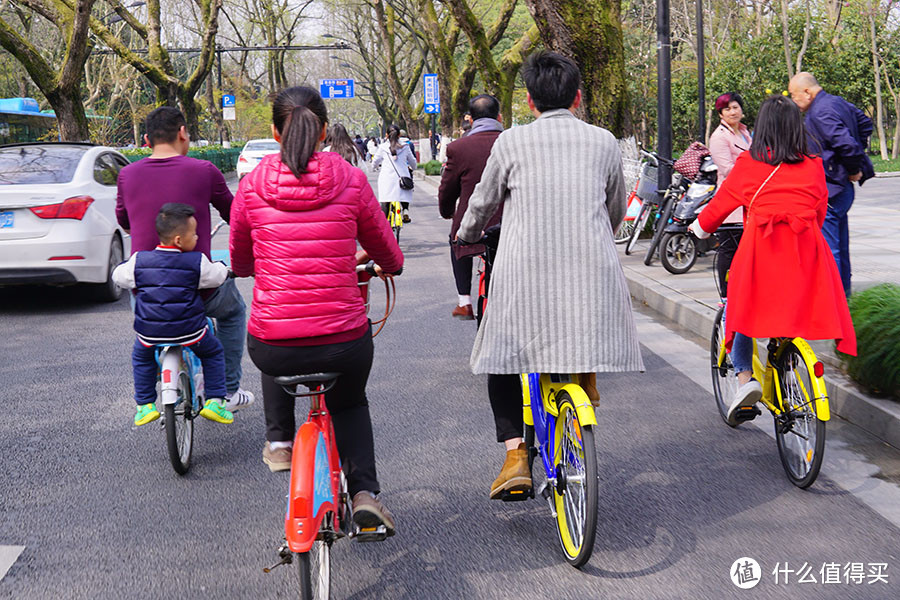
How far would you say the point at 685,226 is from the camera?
10344mm

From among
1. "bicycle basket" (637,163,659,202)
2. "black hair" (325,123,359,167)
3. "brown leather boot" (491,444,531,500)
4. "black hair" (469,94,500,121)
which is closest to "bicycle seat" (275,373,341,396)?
"brown leather boot" (491,444,531,500)

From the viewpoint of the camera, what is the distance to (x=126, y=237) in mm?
10234

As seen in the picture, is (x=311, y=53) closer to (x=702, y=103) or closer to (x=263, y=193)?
(x=702, y=103)

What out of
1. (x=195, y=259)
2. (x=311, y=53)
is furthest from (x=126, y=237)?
(x=311, y=53)

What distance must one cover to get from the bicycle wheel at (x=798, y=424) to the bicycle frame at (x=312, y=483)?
2.03 metres

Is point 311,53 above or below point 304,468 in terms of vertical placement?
above

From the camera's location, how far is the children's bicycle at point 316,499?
9.81 ft

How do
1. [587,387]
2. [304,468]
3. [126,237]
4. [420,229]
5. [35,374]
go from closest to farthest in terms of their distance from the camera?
1. [304,468]
2. [587,387]
3. [35,374]
4. [126,237]
5. [420,229]

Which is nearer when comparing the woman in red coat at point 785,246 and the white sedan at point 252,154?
the woman in red coat at point 785,246

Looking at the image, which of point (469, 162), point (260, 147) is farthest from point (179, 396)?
point (260, 147)

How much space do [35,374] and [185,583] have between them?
3843 millimetres

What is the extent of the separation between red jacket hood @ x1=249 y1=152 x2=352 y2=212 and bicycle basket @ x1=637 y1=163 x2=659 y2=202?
9137mm

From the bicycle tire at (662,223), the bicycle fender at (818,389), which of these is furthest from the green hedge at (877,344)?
the bicycle tire at (662,223)

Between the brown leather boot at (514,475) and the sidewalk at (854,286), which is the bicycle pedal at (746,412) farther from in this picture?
the brown leather boot at (514,475)
